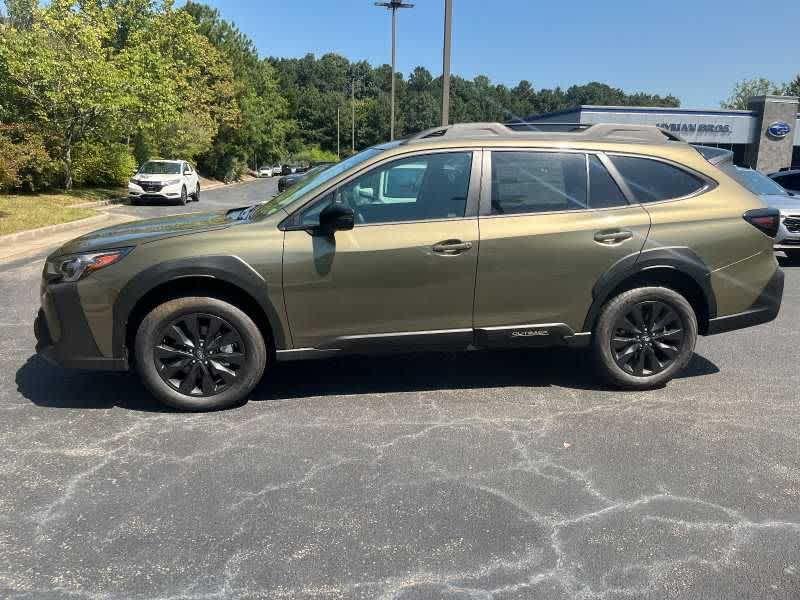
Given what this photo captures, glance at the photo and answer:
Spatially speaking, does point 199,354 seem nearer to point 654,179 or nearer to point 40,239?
point 654,179

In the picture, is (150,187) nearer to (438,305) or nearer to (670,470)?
(438,305)

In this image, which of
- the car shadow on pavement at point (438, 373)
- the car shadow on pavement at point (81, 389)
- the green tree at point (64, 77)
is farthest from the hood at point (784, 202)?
the green tree at point (64, 77)

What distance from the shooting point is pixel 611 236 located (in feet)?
14.5

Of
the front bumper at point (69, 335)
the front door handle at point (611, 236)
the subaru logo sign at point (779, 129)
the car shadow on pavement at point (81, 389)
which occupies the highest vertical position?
the subaru logo sign at point (779, 129)

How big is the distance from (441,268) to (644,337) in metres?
1.59

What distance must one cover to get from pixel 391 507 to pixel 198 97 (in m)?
46.4

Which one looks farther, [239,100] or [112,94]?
[239,100]

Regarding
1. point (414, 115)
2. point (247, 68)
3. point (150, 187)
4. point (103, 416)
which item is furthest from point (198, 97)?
point (414, 115)

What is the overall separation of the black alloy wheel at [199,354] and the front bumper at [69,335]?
0.90ft

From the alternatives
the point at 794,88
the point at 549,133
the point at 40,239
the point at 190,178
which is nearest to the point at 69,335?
the point at 549,133

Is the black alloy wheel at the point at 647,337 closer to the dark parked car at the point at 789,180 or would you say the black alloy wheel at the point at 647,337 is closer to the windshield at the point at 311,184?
the windshield at the point at 311,184

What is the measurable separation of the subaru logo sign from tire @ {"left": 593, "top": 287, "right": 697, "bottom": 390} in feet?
120

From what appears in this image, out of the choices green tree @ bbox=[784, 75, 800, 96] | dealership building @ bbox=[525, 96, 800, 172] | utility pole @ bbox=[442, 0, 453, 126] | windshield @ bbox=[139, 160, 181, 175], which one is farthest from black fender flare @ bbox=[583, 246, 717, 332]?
green tree @ bbox=[784, 75, 800, 96]

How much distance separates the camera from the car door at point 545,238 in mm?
4320
